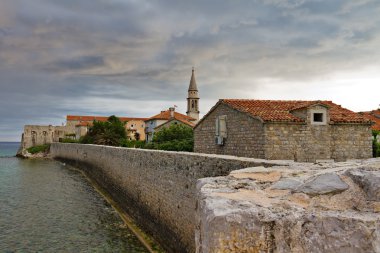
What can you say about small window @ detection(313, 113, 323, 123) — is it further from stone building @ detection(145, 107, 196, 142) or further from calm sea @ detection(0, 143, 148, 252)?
stone building @ detection(145, 107, 196, 142)

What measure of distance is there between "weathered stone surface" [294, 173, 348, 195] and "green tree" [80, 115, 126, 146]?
2056 inches

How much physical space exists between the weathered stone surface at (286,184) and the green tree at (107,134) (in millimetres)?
51891

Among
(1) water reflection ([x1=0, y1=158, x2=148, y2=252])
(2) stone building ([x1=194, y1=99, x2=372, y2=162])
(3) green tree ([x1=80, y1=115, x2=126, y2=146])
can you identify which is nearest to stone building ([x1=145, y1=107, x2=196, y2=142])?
(3) green tree ([x1=80, y1=115, x2=126, y2=146])

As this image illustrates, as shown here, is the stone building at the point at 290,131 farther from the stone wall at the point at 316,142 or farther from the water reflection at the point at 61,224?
the water reflection at the point at 61,224

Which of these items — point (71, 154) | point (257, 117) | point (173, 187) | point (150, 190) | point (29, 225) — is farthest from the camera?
point (71, 154)

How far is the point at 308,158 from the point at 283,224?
15329mm

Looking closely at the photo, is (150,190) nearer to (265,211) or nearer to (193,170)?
(193,170)

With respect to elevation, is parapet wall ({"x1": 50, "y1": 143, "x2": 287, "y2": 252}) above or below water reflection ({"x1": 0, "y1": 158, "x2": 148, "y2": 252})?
above

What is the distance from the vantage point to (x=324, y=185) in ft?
9.09

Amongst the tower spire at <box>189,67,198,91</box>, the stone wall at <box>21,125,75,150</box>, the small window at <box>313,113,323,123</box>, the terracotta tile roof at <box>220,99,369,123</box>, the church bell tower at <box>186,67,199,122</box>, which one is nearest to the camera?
the terracotta tile roof at <box>220,99,369,123</box>

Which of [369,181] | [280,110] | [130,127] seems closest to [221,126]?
[280,110]

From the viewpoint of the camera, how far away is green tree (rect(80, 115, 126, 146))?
Result: 54.8 meters

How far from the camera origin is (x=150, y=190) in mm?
13008

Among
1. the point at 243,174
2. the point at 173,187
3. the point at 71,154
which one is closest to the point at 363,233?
the point at 243,174
